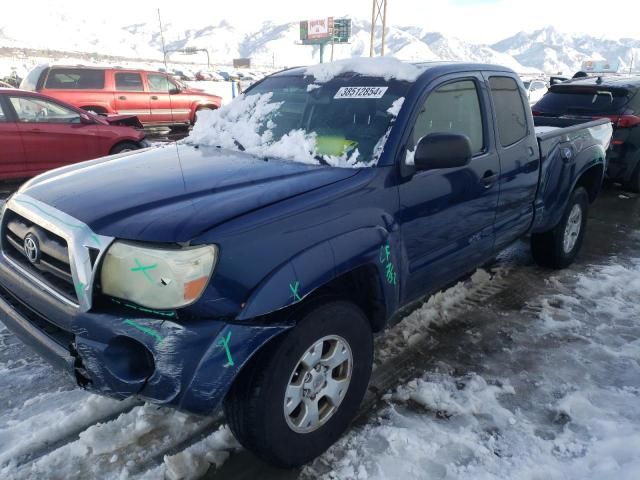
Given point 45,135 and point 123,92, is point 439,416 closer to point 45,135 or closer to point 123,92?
point 45,135

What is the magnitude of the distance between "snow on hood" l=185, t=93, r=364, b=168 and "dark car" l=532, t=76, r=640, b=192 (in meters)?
5.31

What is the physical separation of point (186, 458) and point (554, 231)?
3593 mm

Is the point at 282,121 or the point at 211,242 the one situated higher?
the point at 282,121

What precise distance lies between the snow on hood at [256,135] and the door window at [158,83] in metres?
9.96

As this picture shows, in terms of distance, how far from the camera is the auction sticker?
289 centimetres

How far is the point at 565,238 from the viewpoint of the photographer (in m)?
4.62

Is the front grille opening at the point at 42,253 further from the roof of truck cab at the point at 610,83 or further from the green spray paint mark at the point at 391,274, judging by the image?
the roof of truck cab at the point at 610,83

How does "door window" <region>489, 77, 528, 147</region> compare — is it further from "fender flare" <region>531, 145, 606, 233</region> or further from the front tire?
the front tire

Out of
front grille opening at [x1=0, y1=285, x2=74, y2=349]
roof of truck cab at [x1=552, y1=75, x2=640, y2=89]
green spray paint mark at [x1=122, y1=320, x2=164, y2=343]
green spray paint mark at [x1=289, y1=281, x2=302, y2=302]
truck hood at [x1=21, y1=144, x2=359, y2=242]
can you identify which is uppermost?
roof of truck cab at [x1=552, y1=75, x2=640, y2=89]

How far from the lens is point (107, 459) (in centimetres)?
232

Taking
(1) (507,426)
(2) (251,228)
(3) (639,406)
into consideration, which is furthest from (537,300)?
(2) (251,228)

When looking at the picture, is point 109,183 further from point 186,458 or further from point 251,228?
point 186,458

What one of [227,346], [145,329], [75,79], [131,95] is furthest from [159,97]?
[227,346]

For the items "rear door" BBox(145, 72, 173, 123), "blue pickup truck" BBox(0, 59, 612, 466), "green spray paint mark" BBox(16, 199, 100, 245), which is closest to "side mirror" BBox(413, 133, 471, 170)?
"blue pickup truck" BBox(0, 59, 612, 466)
